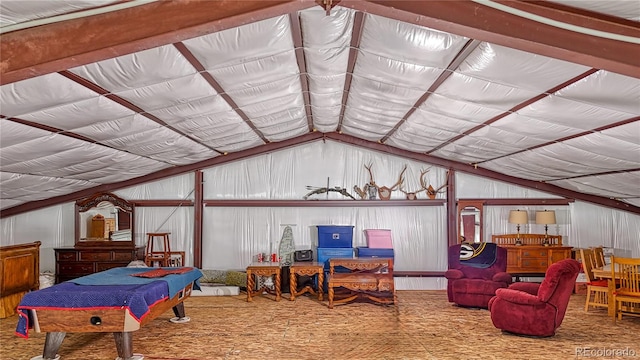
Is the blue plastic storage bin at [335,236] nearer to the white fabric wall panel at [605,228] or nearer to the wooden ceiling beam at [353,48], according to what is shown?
the wooden ceiling beam at [353,48]

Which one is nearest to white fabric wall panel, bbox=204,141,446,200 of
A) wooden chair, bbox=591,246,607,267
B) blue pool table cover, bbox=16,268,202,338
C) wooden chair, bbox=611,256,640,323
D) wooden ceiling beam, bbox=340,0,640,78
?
wooden chair, bbox=591,246,607,267

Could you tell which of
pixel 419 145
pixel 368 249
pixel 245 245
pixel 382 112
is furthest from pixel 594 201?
pixel 245 245

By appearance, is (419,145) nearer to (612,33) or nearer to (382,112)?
(382,112)

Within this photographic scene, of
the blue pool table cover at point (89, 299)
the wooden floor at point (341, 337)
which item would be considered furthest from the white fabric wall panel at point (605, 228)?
the blue pool table cover at point (89, 299)

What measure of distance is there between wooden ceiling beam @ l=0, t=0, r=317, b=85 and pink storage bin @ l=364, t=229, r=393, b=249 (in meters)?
6.82

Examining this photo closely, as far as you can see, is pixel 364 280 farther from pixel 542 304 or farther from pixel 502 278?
pixel 542 304

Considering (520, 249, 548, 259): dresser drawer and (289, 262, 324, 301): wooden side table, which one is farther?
(520, 249, 548, 259): dresser drawer

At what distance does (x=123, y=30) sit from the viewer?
3.09 m

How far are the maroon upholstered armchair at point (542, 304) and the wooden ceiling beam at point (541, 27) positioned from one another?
331cm

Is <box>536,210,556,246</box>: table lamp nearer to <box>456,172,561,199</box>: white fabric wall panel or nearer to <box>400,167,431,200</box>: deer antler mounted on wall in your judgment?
<box>456,172,561,199</box>: white fabric wall panel

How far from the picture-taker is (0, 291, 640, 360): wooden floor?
17.5ft

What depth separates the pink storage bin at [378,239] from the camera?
9.48 meters

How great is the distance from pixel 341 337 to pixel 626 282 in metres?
3.80

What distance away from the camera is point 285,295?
29.6 ft
